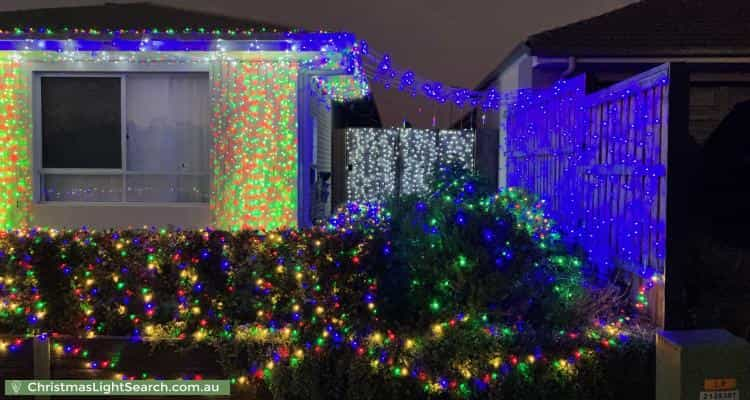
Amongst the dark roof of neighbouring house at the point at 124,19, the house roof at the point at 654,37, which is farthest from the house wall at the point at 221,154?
the house roof at the point at 654,37

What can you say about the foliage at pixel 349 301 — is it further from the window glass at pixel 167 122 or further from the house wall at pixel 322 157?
the house wall at pixel 322 157

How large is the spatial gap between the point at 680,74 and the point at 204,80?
587cm

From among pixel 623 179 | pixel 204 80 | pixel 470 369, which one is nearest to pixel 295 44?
pixel 204 80

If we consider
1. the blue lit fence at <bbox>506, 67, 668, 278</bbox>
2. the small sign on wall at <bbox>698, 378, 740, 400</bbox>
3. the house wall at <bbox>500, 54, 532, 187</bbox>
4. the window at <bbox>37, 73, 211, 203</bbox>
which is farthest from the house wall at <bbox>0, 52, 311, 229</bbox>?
the small sign on wall at <bbox>698, 378, 740, 400</bbox>

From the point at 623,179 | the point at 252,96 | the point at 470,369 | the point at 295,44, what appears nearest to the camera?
the point at 470,369

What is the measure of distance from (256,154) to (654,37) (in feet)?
20.7

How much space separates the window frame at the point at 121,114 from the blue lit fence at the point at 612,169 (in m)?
4.44

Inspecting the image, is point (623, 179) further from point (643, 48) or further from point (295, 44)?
point (643, 48)

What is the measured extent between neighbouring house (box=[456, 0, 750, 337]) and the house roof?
15mm

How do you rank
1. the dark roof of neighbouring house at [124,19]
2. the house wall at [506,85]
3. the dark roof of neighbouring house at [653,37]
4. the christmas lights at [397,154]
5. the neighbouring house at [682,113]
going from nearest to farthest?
the neighbouring house at [682,113] < the dark roof of neighbouring house at [124,19] < the dark roof of neighbouring house at [653,37] < the house wall at [506,85] < the christmas lights at [397,154]

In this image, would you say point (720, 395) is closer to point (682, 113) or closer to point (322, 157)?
point (682, 113)

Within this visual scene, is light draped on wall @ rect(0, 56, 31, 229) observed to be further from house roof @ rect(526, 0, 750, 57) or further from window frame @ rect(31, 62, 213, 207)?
house roof @ rect(526, 0, 750, 57)

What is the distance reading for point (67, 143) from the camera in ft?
26.5

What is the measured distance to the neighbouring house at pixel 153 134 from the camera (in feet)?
25.6
